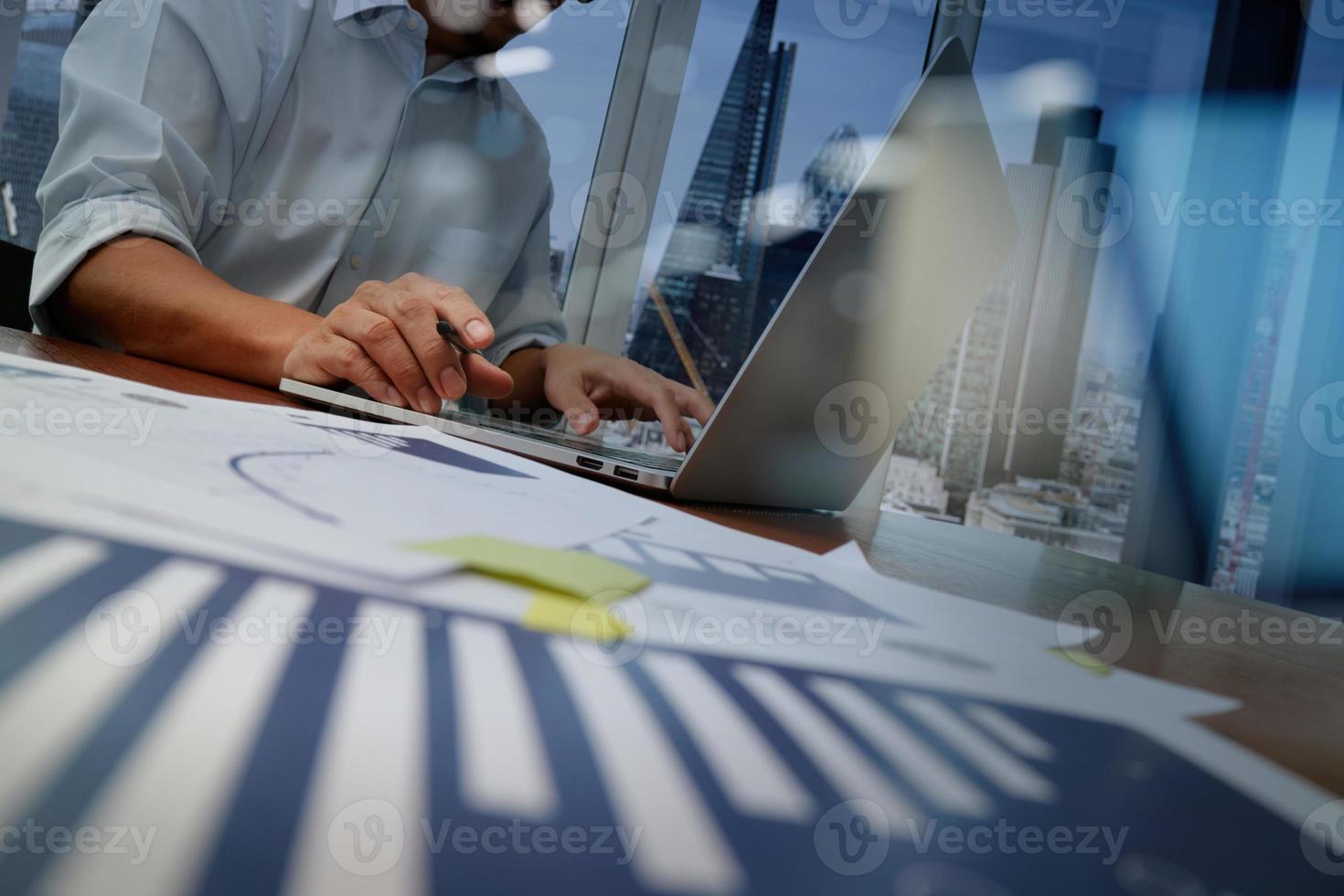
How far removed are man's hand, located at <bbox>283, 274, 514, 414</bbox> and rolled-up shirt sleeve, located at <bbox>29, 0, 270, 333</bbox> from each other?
27 cm

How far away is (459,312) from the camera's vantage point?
0.63 metres

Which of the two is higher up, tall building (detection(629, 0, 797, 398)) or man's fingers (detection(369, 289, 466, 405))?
tall building (detection(629, 0, 797, 398))

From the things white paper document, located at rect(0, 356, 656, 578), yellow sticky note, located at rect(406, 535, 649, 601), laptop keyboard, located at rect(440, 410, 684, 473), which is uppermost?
laptop keyboard, located at rect(440, 410, 684, 473)

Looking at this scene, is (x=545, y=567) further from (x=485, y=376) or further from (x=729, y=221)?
(x=729, y=221)

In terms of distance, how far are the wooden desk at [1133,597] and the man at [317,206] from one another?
Answer: 0.08 meters

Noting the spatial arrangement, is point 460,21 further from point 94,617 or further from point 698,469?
point 94,617

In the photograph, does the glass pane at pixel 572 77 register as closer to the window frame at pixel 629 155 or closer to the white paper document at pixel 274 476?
the window frame at pixel 629 155

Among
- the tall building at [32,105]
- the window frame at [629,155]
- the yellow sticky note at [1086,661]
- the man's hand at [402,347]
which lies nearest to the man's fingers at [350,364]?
the man's hand at [402,347]

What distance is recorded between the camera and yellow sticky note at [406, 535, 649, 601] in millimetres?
241

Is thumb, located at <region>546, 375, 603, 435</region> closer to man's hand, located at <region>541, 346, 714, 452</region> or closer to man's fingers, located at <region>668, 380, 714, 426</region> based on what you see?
man's hand, located at <region>541, 346, 714, 452</region>

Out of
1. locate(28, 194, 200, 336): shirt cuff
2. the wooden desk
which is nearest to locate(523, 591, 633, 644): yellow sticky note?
the wooden desk

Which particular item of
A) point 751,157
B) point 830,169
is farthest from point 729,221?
point 830,169

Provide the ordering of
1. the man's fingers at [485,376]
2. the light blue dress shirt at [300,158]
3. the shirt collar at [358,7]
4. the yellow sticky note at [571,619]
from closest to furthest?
1. the yellow sticky note at [571,619]
2. the man's fingers at [485,376]
3. the light blue dress shirt at [300,158]
4. the shirt collar at [358,7]

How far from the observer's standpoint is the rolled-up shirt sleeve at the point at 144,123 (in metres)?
0.78
